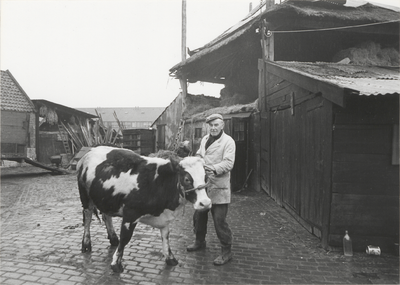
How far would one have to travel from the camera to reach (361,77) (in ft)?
17.7

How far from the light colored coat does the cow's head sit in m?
0.51

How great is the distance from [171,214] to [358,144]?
300 cm

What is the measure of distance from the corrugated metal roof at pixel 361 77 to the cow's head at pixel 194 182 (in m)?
2.15

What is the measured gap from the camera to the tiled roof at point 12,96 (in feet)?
57.7

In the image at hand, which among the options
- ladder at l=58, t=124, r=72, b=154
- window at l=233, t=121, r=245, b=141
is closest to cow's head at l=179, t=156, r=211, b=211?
window at l=233, t=121, r=245, b=141

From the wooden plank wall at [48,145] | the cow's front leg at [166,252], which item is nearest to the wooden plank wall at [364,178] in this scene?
the cow's front leg at [166,252]

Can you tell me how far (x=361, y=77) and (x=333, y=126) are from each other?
1454 mm

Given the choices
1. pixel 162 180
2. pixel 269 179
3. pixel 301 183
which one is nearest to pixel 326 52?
pixel 269 179

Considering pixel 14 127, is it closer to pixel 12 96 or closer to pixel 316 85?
pixel 12 96

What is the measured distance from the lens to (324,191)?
4789 mm

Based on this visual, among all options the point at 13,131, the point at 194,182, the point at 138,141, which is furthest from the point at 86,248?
the point at 138,141

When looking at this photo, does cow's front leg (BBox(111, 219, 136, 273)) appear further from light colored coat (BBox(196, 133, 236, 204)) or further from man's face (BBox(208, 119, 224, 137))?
man's face (BBox(208, 119, 224, 137))

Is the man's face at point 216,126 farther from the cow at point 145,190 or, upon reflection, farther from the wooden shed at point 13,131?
the wooden shed at point 13,131

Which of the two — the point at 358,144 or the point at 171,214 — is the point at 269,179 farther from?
the point at 171,214
